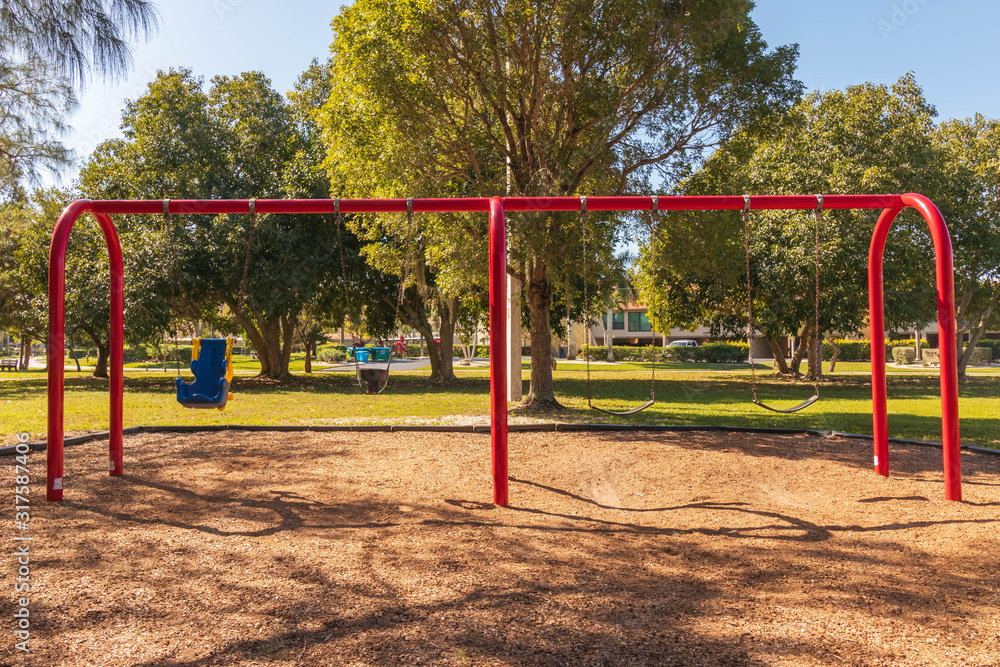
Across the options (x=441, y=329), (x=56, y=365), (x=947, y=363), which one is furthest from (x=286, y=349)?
(x=947, y=363)

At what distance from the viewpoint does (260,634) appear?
283 centimetres

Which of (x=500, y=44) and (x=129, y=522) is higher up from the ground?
(x=500, y=44)

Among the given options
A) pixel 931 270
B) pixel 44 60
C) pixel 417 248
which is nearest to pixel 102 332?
pixel 417 248

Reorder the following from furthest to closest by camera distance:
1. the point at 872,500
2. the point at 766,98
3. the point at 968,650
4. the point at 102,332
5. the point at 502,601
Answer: the point at 102,332 < the point at 766,98 < the point at 872,500 < the point at 502,601 < the point at 968,650

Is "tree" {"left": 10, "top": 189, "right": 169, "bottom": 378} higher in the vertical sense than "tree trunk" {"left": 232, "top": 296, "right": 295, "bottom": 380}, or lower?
higher

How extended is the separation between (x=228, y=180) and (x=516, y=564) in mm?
18638

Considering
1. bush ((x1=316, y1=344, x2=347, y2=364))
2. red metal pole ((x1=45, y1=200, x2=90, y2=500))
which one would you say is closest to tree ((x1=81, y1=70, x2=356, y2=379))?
red metal pole ((x1=45, y1=200, x2=90, y2=500))

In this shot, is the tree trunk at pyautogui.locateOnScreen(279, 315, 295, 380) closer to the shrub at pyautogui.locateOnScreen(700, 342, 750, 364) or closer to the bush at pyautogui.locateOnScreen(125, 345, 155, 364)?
the bush at pyautogui.locateOnScreen(125, 345, 155, 364)

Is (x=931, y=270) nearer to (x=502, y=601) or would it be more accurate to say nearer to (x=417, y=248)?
(x=417, y=248)

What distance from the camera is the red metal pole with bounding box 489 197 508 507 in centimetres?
509

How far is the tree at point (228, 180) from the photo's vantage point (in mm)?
17969

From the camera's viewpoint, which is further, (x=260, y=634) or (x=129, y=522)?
(x=129, y=522)

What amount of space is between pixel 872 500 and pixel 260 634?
492 cm

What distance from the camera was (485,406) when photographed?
41.7 feet
